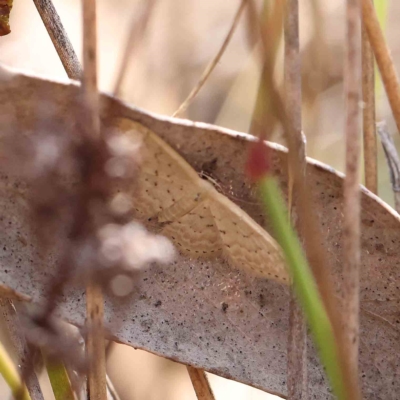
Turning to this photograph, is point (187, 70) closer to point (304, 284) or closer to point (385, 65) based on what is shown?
point (385, 65)

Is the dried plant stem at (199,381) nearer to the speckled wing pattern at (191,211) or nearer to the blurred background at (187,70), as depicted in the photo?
the speckled wing pattern at (191,211)

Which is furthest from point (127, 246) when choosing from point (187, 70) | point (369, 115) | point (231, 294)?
point (187, 70)

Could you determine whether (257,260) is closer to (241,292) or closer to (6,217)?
(241,292)

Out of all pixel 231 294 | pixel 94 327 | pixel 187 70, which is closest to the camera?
pixel 94 327

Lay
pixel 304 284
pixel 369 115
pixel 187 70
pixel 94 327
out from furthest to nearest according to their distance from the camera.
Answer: pixel 187 70 < pixel 369 115 < pixel 94 327 < pixel 304 284

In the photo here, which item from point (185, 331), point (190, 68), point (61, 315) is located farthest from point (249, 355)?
point (190, 68)

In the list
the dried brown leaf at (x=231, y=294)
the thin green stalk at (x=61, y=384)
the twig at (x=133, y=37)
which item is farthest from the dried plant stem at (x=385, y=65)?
the thin green stalk at (x=61, y=384)
